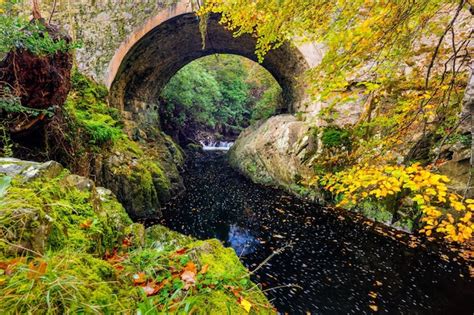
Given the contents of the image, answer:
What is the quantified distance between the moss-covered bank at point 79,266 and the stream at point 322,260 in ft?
3.43

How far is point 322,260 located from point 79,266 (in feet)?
13.6

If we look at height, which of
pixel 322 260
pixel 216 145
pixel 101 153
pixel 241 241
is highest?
pixel 101 153

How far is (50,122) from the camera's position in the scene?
11.1 ft

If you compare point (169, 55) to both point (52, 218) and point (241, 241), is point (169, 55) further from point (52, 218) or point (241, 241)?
point (52, 218)

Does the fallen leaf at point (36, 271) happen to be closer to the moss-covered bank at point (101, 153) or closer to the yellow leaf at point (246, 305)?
the yellow leaf at point (246, 305)

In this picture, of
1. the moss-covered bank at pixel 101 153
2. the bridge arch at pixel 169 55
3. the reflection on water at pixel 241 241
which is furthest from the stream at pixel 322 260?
the bridge arch at pixel 169 55

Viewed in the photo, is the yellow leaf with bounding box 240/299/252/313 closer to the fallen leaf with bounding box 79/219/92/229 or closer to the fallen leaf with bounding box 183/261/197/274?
the fallen leaf with bounding box 183/261/197/274

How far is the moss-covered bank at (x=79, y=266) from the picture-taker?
0.90 m

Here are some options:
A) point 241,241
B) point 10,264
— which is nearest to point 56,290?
point 10,264

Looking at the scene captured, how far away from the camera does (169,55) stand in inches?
441

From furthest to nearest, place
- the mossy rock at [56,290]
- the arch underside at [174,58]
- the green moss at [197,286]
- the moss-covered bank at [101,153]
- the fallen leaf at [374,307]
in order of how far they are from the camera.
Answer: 1. the arch underside at [174,58]
2. the moss-covered bank at [101,153]
3. the fallen leaf at [374,307]
4. the green moss at [197,286]
5. the mossy rock at [56,290]

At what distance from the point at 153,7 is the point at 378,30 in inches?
316

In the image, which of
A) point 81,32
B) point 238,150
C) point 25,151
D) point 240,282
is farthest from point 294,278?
point 81,32

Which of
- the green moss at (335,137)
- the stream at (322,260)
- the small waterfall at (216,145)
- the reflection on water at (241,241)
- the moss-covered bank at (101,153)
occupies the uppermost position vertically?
the green moss at (335,137)
